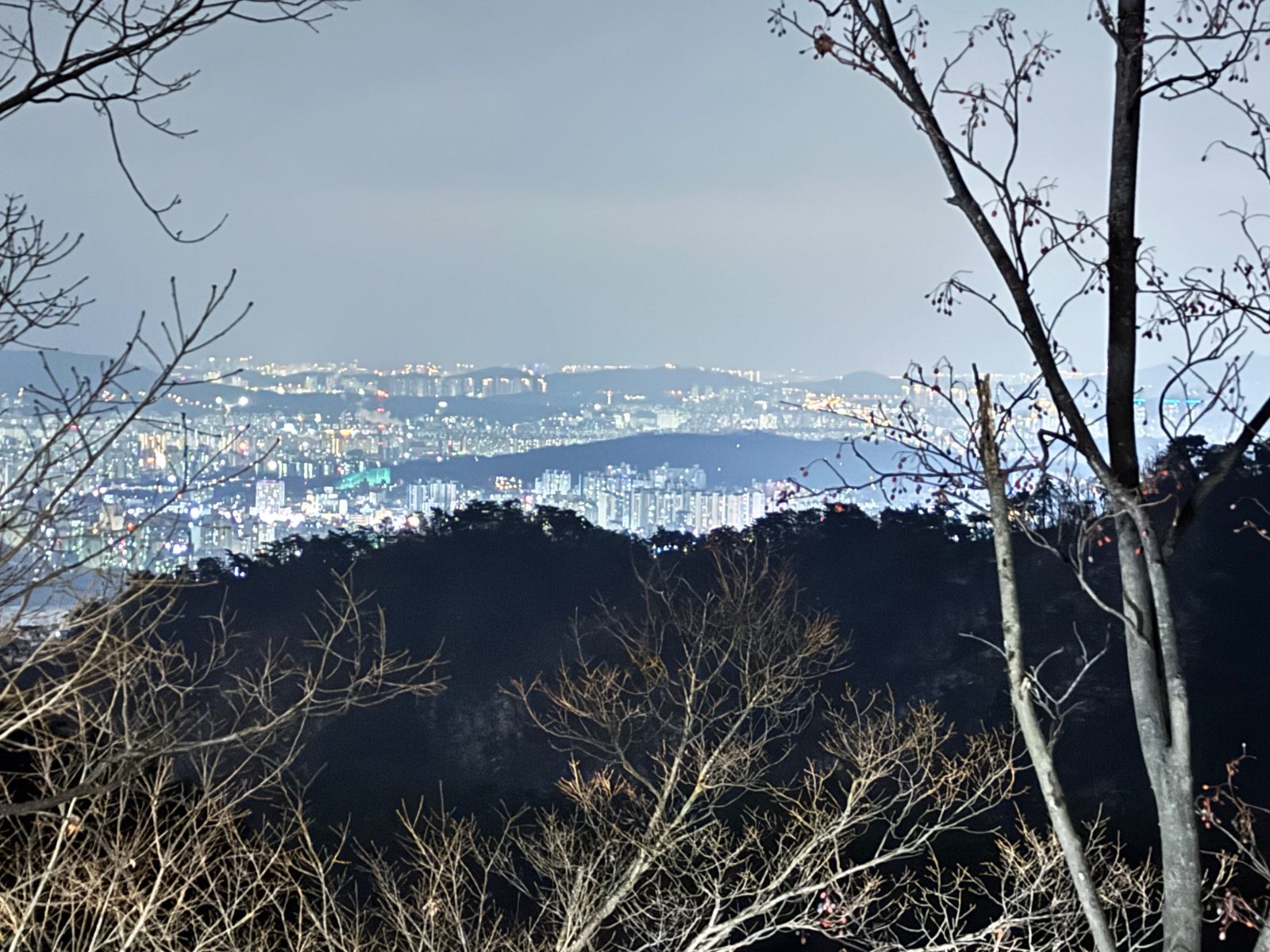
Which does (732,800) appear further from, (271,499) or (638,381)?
(638,381)

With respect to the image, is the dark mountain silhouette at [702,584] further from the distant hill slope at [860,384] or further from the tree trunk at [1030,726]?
the tree trunk at [1030,726]

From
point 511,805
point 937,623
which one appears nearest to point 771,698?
point 511,805

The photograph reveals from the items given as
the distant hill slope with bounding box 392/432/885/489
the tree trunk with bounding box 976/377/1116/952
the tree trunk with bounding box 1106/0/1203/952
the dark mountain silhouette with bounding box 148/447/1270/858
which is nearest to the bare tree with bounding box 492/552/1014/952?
the dark mountain silhouette with bounding box 148/447/1270/858

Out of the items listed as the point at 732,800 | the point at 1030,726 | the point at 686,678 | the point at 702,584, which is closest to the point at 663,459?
the point at 702,584

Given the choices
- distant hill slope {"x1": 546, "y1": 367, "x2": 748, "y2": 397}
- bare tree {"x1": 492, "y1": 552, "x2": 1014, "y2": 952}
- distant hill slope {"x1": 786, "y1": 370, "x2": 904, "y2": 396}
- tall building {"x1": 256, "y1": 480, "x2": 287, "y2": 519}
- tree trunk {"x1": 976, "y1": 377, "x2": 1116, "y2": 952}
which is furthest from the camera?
distant hill slope {"x1": 546, "y1": 367, "x2": 748, "y2": 397}

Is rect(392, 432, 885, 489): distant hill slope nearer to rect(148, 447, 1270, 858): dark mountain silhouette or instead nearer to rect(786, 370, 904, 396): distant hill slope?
rect(786, 370, 904, 396): distant hill slope

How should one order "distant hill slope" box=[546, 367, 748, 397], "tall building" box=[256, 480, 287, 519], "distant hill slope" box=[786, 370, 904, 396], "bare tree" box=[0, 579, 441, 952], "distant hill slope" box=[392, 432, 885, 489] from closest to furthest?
1. "bare tree" box=[0, 579, 441, 952]
2. "tall building" box=[256, 480, 287, 519]
3. "distant hill slope" box=[786, 370, 904, 396]
4. "distant hill slope" box=[392, 432, 885, 489]
5. "distant hill slope" box=[546, 367, 748, 397]

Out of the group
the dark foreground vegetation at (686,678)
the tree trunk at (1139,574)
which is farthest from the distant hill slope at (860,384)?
the tree trunk at (1139,574)
